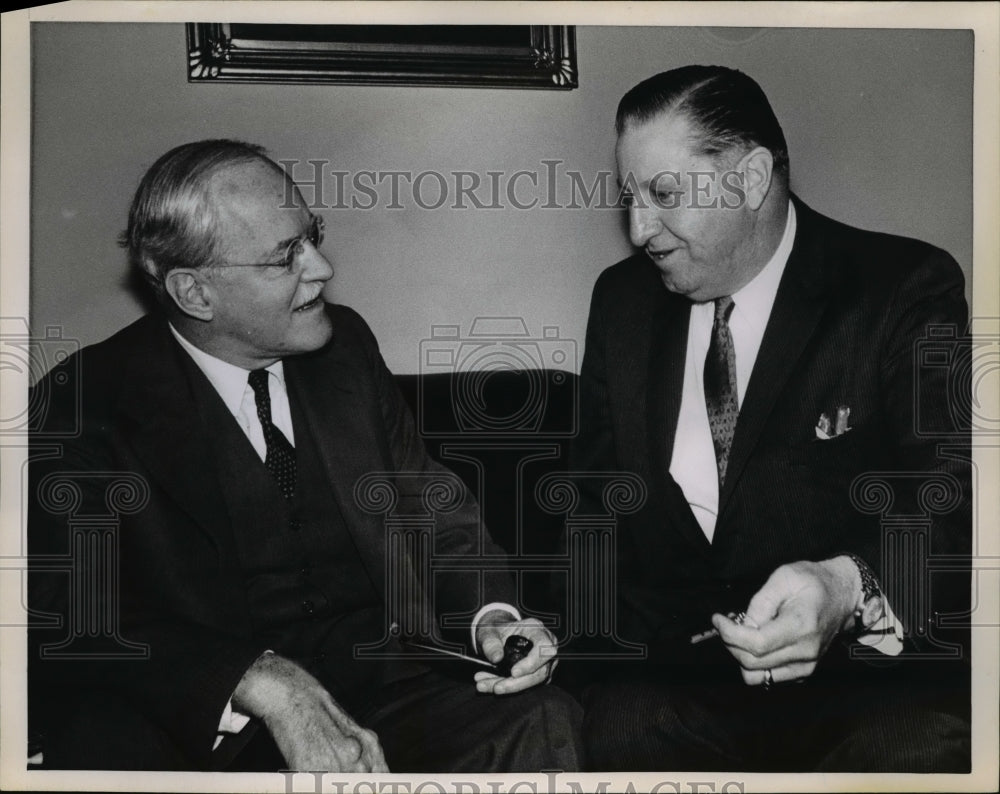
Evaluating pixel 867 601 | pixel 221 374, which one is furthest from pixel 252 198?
pixel 867 601

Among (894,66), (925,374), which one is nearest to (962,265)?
(925,374)

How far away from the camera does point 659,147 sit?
2.63 metres

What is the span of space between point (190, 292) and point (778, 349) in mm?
1410

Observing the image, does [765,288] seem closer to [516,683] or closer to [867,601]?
[867,601]

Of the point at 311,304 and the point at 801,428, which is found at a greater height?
the point at 311,304

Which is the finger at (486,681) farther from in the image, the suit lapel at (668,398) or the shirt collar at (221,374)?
the shirt collar at (221,374)

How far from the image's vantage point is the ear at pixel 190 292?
2.56 metres

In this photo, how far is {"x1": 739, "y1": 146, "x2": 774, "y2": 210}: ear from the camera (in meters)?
2.63

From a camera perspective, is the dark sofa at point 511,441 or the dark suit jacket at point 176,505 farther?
the dark sofa at point 511,441

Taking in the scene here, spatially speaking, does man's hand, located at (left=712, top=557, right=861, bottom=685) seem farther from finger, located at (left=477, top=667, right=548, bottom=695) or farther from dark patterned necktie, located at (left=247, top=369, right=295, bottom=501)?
dark patterned necktie, located at (left=247, top=369, right=295, bottom=501)

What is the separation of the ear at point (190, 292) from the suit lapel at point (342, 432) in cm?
23

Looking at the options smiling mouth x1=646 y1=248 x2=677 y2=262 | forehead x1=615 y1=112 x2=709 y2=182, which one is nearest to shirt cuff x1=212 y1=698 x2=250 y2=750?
smiling mouth x1=646 y1=248 x2=677 y2=262

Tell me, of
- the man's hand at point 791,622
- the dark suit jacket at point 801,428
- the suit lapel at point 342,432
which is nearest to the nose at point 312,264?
the suit lapel at point 342,432

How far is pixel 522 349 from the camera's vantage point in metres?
2.67
